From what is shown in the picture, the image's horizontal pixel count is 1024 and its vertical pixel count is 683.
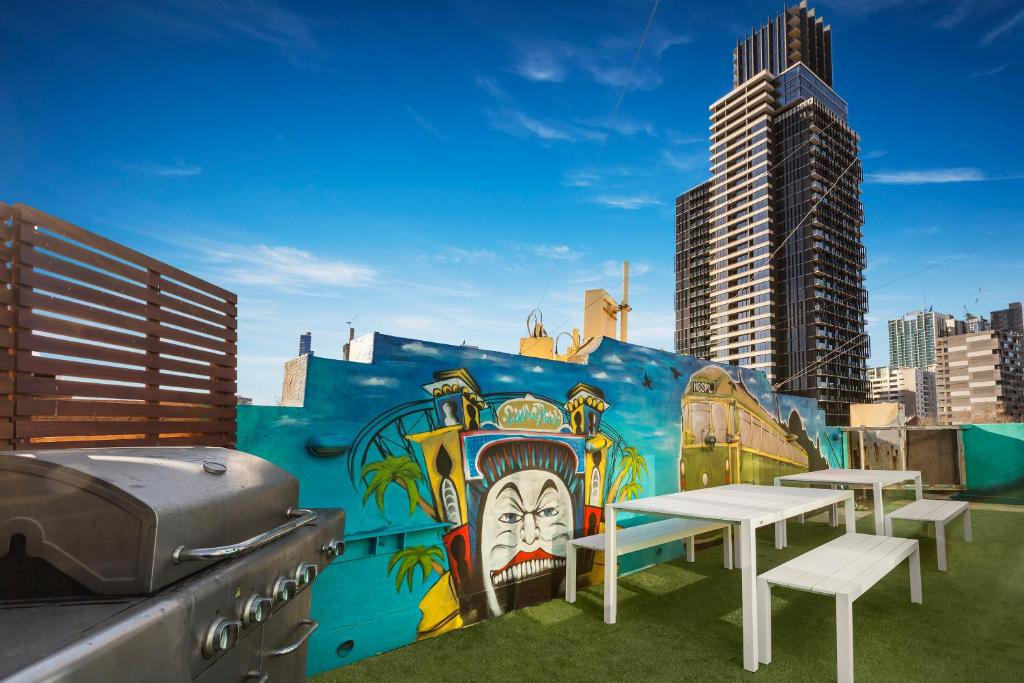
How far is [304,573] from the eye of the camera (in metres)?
1.66

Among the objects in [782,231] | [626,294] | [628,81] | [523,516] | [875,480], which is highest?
[782,231]

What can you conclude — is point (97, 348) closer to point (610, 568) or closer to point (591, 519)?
point (610, 568)

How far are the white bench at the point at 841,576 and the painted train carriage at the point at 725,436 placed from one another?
6.94 ft

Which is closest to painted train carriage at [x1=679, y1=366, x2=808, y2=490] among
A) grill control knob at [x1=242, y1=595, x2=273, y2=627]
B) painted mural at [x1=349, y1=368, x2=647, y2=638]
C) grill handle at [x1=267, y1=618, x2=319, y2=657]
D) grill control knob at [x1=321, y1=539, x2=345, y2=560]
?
painted mural at [x1=349, y1=368, x2=647, y2=638]

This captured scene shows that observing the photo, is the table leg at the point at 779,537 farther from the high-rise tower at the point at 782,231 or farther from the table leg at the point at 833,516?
the high-rise tower at the point at 782,231

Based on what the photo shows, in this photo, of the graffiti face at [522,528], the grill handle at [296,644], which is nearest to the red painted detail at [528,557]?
the graffiti face at [522,528]

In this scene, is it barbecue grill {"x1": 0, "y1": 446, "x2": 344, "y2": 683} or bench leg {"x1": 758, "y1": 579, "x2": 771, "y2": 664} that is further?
bench leg {"x1": 758, "y1": 579, "x2": 771, "y2": 664}

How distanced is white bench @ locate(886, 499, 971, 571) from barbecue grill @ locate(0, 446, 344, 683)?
6209 mm

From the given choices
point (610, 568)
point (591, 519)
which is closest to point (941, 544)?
point (591, 519)

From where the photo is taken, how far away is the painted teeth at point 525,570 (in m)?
4.13

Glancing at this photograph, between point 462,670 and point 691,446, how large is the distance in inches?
164

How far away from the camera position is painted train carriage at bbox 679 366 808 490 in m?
6.30

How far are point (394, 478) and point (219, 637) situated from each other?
7.57 feet

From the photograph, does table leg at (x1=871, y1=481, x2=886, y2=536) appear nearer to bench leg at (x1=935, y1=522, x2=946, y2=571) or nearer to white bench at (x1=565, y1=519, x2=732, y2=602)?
bench leg at (x1=935, y1=522, x2=946, y2=571)
